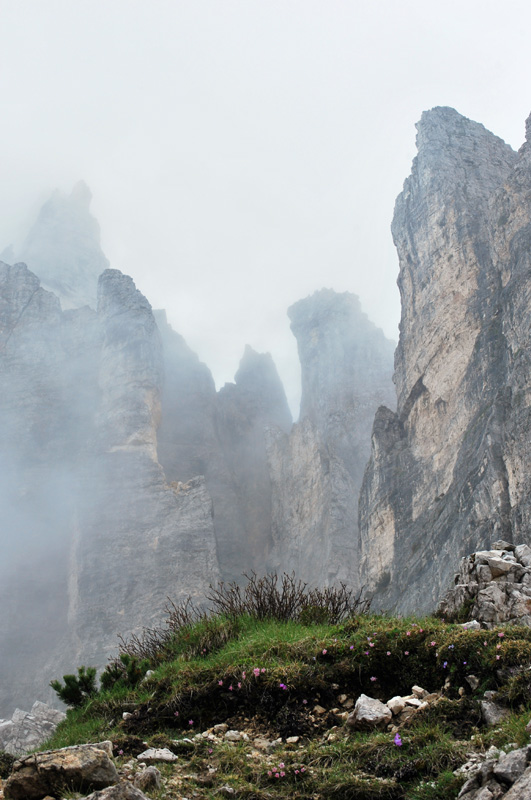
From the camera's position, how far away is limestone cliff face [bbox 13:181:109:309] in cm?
8669

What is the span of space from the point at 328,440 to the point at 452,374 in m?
24.0

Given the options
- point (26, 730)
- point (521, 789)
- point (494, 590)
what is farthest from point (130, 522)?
point (521, 789)

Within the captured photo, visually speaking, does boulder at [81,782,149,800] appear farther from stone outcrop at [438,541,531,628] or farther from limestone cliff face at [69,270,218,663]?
limestone cliff face at [69,270,218,663]

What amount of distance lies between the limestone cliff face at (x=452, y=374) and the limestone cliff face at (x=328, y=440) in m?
9.56

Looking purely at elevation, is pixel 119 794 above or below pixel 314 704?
above

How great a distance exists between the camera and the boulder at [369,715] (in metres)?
5.22

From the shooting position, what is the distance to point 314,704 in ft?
19.7

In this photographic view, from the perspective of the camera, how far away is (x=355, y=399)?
62.7 metres

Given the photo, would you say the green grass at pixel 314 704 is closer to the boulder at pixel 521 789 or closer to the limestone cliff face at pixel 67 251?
the boulder at pixel 521 789

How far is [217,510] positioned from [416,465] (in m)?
27.4

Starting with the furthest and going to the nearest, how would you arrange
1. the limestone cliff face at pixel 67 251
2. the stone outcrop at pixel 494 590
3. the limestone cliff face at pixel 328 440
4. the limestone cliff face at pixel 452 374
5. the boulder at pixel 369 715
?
the limestone cliff face at pixel 67 251, the limestone cliff face at pixel 328 440, the limestone cliff face at pixel 452 374, the stone outcrop at pixel 494 590, the boulder at pixel 369 715

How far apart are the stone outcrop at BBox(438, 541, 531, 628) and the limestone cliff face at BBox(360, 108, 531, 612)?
13922mm

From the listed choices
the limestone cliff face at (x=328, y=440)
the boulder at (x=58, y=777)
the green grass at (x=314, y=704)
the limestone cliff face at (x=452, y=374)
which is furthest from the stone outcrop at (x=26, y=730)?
the limestone cliff face at (x=328, y=440)

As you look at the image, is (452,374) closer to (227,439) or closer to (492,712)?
(492,712)
